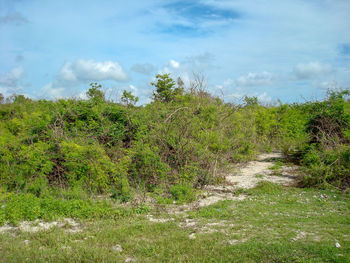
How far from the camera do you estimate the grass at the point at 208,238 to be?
467 cm

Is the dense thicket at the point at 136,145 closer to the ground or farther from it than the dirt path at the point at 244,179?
farther from it

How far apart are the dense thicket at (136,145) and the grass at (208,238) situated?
1.67 metres

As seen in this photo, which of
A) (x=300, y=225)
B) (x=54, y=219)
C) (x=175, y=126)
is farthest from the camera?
(x=175, y=126)

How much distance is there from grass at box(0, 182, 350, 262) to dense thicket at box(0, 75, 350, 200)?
1666 millimetres

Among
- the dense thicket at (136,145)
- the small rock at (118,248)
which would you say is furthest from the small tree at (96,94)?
the small rock at (118,248)

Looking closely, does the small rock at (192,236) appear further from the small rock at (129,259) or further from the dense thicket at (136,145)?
the dense thicket at (136,145)

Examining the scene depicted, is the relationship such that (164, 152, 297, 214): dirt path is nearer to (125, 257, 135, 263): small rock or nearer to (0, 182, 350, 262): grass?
(0, 182, 350, 262): grass

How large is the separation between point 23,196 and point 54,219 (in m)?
1.51

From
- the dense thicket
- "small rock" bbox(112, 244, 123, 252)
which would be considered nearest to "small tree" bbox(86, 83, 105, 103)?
the dense thicket

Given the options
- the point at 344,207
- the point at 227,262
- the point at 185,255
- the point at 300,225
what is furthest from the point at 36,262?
the point at 344,207

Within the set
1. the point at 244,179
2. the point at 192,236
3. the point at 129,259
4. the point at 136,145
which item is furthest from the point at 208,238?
the point at 244,179

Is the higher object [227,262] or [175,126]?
[175,126]

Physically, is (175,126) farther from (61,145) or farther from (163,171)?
(61,145)

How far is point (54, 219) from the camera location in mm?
6309
